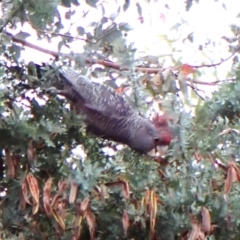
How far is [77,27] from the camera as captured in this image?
91.0 inches

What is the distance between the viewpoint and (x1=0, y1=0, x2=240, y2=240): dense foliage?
2.12 meters

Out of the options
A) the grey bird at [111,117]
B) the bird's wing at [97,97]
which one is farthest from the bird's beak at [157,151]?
the bird's wing at [97,97]

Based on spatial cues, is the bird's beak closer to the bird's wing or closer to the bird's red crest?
the bird's red crest

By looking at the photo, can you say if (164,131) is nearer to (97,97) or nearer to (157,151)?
(157,151)

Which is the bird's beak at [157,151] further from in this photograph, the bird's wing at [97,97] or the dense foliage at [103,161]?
the bird's wing at [97,97]

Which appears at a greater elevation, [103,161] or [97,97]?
[97,97]

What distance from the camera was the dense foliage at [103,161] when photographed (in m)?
2.12

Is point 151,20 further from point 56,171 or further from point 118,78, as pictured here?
point 56,171

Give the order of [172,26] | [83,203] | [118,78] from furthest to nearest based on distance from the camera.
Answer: [172,26] < [118,78] < [83,203]

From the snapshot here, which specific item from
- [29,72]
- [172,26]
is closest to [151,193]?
[29,72]

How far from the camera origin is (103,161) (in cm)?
231

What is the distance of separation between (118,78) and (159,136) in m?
0.27

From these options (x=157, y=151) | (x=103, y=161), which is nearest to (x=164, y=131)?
(x=157, y=151)

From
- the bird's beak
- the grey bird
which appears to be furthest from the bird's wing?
the bird's beak
